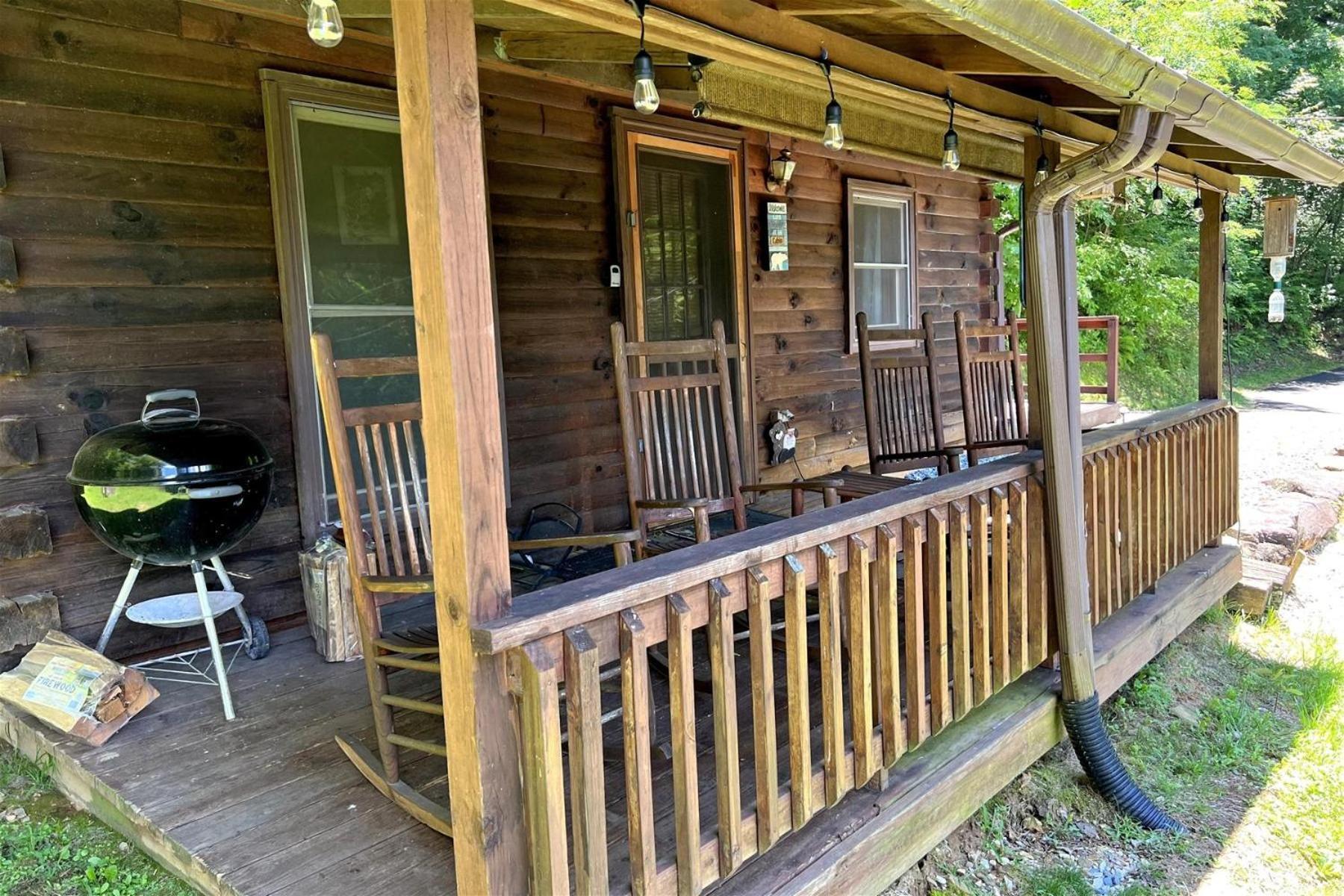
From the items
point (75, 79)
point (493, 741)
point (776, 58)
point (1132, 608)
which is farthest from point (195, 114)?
point (1132, 608)

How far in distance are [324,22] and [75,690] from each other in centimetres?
186

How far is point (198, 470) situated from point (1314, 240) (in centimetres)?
2011

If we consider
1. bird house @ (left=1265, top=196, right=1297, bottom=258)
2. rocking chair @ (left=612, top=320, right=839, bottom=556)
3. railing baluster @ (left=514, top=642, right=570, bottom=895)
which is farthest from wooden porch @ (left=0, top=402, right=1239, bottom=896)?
bird house @ (left=1265, top=196, right=1297, bottom=258)

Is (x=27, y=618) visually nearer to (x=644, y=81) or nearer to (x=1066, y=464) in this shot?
(x=644, y=81)

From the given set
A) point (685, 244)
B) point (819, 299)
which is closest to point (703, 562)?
point (685, 244)

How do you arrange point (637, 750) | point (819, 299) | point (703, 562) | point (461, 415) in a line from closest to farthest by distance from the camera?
point (461, 415), point (637, 750), point (703, 562), point (819, 299)

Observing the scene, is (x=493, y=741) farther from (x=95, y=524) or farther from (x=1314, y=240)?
(x=1314, y=240)

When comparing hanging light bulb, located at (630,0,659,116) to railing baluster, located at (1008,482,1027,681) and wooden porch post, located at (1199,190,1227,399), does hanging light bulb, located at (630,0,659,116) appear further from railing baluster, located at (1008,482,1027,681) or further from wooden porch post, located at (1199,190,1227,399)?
wooden porch post, located at (1199,190,1227,399)

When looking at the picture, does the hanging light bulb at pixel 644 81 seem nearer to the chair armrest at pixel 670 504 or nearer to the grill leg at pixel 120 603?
the chair armrest at pixel 670 504

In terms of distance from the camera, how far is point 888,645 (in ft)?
6.84

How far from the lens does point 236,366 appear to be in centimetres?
288

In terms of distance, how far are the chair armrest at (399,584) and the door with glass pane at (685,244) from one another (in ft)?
7.27

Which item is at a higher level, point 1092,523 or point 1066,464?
point 1066,464

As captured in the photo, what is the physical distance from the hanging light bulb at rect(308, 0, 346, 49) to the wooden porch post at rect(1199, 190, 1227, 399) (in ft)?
13.9
